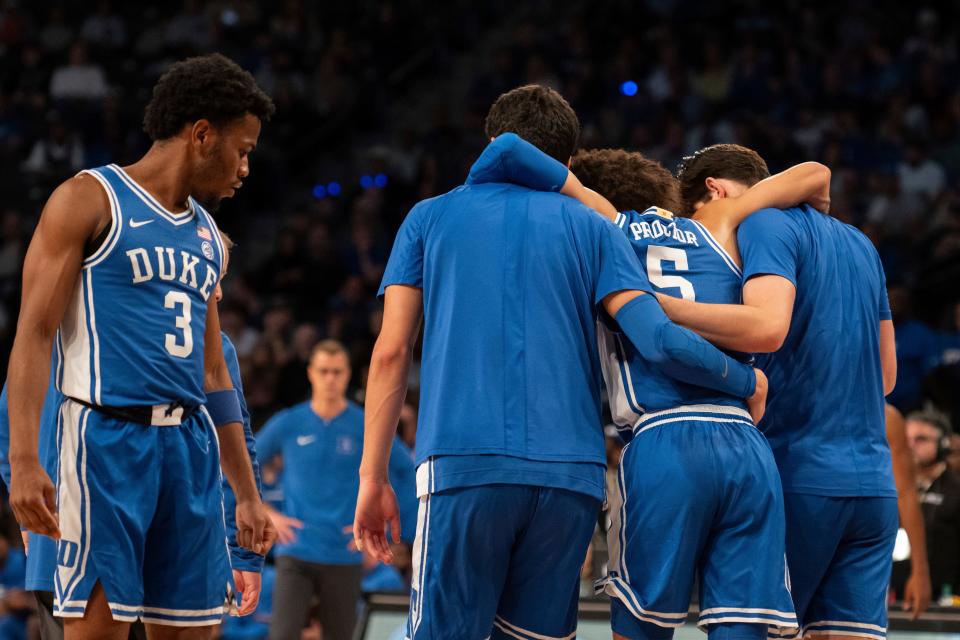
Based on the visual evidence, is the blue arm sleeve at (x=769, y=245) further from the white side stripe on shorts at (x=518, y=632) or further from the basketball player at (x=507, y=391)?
the white side stripe on shorts at (x=518, y=632)

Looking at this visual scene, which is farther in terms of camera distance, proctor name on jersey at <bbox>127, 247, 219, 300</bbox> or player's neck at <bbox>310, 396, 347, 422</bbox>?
player's neck at <bbox>310, 396, 347, 422</bbox>

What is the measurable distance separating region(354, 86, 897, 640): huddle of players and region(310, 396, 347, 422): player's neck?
4993mm

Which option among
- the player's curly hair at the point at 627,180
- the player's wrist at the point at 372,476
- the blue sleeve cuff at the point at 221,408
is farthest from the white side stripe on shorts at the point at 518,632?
the player's curly hair at the point at 627,180

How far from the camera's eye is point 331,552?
26.5 ft

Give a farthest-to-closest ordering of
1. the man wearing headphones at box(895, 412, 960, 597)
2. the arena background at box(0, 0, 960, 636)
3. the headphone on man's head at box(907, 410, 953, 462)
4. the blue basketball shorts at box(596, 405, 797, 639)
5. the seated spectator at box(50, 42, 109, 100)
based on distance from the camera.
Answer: the seated spectator at box(50, 42, 109, 100) < the arena background at box(0, 0, 960, 636) < the headphone on man's head at box(907, 410, 953, 462) < the man wearing headphones at box(895, 412, 960, 597) < the blue basketball shorts at box(596, 405, 797, 639)

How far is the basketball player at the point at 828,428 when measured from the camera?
3.79 metres

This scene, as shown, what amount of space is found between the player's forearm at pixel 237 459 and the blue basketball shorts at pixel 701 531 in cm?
119

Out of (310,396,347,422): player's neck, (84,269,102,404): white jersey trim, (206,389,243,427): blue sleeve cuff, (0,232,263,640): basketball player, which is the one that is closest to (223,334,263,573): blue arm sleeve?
(0,232,263,640): basketball player

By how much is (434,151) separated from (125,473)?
1091cm

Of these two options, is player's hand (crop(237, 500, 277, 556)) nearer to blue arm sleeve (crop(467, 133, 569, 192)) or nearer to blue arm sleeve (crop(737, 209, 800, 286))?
blue arm sleeve (crop(467, 133, 569, 192))

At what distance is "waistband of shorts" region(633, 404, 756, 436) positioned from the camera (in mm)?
3535

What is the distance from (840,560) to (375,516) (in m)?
1.43

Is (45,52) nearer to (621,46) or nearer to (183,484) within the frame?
(621,46)

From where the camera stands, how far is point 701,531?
346 cm
